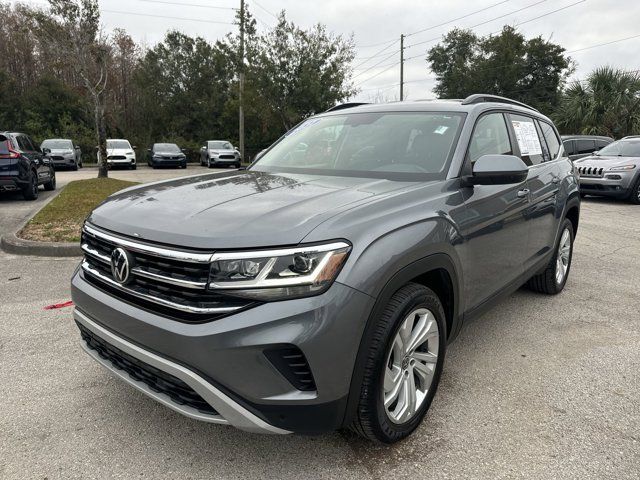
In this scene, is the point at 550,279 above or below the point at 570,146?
below

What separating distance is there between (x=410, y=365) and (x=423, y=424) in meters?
0.44

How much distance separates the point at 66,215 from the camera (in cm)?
811

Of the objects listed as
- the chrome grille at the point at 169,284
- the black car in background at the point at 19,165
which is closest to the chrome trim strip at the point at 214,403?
the chrome grille at the point at 169,284

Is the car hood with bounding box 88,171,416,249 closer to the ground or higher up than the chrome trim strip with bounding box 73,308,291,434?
higher up

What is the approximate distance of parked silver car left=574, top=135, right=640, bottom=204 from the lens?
11797 mm

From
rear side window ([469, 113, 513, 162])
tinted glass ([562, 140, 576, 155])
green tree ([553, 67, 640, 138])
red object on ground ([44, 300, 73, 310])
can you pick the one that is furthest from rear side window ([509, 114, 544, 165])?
green tree ([553, 67, 640, 138])

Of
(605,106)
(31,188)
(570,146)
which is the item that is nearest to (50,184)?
(31,188)

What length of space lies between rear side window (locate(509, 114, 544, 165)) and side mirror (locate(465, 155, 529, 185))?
1094 millimetres

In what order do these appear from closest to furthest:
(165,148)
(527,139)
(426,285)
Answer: (426,285) < (527,139) < (165,148)

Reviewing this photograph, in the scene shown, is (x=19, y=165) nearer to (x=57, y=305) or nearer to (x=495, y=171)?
(x=57, y=305)

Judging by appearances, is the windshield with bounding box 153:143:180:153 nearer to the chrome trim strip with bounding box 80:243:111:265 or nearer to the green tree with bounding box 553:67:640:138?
the green tree with bounding box 553:67:640:138

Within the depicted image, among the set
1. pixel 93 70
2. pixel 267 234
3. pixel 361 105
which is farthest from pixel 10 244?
pixel 93 70

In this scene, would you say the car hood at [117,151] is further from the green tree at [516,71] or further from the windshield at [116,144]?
the green tree at [516,71]

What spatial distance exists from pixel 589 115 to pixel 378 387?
A: 2488 cm
